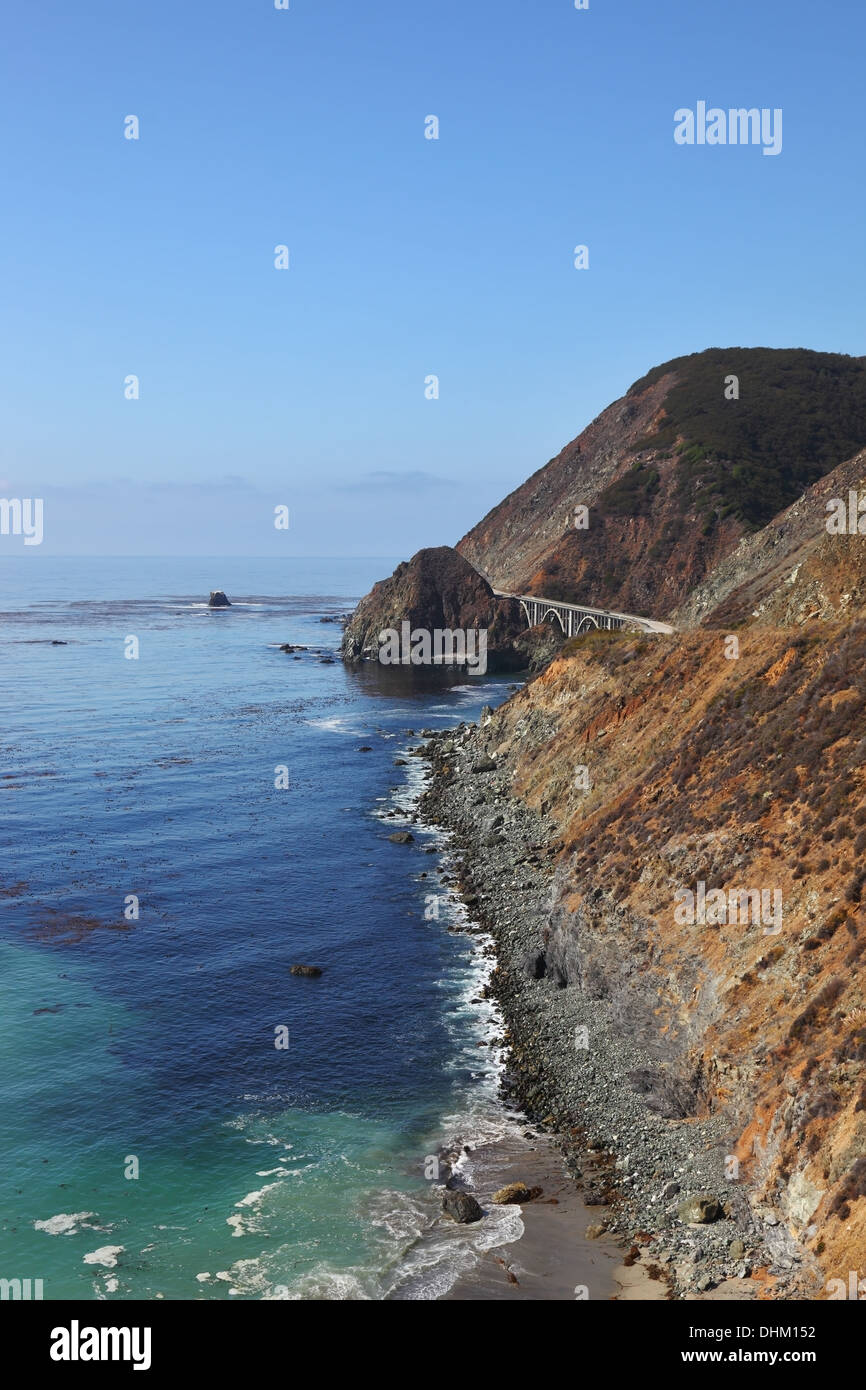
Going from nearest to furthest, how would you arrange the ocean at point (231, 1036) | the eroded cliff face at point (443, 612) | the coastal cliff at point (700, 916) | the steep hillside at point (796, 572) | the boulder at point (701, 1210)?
the coastal cliff at point (700, 916), the boulder at point (701, 1210), the ocean at point (231, 1036), the steep hillside at point (796, 572), the eroded cliff face at point (443, 612)

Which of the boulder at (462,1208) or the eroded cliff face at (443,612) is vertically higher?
the eroded cliff face at (443,612)

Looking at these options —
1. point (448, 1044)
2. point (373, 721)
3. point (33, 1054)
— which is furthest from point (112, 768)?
point (448, 1044)

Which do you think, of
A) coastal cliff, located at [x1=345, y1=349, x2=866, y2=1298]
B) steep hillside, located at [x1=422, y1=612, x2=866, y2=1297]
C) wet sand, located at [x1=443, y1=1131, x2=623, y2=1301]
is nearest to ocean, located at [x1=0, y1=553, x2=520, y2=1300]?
wet sand, located at [x1=443, y1=1131, x2=623, y2=1301]

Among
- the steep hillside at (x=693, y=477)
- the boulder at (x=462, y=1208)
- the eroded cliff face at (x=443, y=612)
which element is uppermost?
the steep hillside at (x=693, y=477)

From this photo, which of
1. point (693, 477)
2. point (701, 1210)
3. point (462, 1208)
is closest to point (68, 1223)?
point (462, 1208)

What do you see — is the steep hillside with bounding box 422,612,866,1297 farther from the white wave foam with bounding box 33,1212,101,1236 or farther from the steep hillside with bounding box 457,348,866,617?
the steep hillside with bounding box 457,348,866,617

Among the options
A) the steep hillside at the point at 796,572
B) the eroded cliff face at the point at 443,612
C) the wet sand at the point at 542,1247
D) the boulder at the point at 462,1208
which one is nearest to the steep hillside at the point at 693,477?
the eroded cliff face at the point at 443,612

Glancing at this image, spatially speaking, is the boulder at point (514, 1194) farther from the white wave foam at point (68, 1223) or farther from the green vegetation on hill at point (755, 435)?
the green vegetation on hill at point (755, 435)
